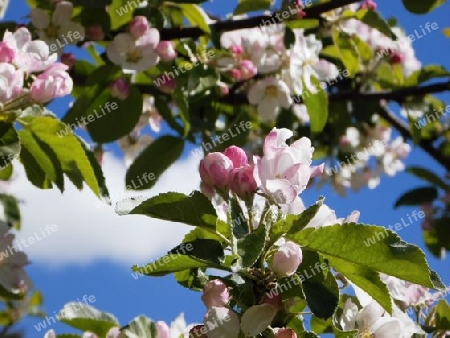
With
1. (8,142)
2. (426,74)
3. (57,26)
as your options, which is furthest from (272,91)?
(8,142)

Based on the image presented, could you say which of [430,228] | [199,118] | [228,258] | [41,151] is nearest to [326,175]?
[430,228]

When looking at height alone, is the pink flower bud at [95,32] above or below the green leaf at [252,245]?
above

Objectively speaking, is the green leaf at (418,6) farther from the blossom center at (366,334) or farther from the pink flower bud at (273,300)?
the pink flower bud at (273,300)

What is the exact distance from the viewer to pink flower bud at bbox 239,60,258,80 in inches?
103

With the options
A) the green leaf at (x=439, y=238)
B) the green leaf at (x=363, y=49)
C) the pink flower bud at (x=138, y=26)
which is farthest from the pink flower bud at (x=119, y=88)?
the green leaf at (x=439, y=238)

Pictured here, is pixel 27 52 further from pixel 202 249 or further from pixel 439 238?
pixel 439 238

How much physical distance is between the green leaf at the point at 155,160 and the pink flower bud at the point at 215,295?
1667 mm

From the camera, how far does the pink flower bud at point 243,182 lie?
1.11m

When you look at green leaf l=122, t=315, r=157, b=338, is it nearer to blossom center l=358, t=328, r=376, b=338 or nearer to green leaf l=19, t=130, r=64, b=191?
blossom center l=358, t=328, r=376, b=338

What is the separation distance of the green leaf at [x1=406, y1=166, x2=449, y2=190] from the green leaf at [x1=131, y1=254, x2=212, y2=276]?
308 cm

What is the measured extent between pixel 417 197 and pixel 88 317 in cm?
292

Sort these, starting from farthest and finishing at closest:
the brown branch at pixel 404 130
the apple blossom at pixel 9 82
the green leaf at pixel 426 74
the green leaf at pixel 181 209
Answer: the brown branch at pixel 404 130 < the green leaf at pixel 426 74 < the apple blossom at pixel 9 82 < the green leaf at pixel 181 209

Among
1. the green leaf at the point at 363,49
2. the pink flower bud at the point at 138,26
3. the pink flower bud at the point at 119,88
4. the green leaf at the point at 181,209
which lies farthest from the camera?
the green leaf at the point at 363,49

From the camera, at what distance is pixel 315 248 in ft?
3.61
